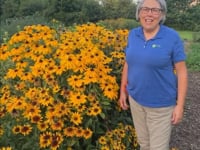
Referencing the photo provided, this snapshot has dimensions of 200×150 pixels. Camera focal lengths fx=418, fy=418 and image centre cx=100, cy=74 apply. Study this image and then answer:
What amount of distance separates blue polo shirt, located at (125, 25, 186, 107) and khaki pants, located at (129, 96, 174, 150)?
6 centimetres

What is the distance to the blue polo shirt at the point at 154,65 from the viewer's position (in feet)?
8.81

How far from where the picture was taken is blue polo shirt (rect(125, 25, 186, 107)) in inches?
106

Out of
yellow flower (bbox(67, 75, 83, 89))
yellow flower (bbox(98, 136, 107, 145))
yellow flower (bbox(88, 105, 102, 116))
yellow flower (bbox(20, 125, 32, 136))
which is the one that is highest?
yellow flower (bbox(67, 75, 83, 89))

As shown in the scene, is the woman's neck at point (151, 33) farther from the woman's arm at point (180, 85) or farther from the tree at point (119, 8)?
the tree at point (119, 8)

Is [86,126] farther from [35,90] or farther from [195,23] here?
[195,23]

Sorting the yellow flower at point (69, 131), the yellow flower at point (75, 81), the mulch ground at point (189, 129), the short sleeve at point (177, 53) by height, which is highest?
the short sleeve at point (177, 53)

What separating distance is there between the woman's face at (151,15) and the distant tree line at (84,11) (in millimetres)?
10256

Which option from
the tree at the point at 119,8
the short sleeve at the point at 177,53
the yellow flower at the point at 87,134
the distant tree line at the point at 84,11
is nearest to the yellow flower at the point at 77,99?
the yellow flower at the point at 87,134

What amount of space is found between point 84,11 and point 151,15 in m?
11.9

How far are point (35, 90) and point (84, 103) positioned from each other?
0.38 meters

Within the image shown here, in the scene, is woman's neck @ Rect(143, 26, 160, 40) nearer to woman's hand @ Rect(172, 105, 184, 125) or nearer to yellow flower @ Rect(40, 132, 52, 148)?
woman's hand @ Rect(172, 105, 184, 125)

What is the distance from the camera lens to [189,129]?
15.3ft

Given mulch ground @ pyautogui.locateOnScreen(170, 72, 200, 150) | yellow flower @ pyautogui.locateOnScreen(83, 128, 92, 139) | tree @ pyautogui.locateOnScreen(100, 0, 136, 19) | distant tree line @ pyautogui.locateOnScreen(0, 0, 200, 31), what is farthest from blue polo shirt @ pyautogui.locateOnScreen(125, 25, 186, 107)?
tree @ pyautogui.locateOnScreen(100, 0, 136, 19)

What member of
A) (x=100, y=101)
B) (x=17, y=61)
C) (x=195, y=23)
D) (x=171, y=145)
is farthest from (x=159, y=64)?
(x=195, y=23)
